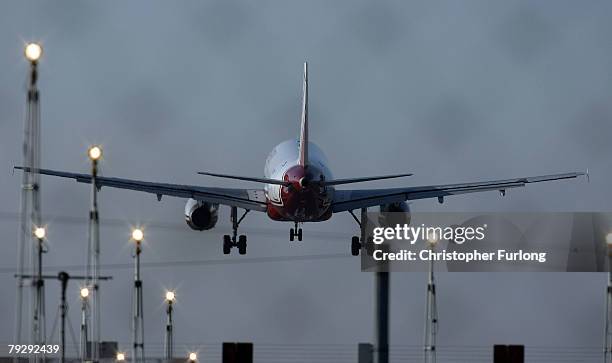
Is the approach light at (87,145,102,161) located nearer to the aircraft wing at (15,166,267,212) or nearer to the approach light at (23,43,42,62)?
the approach light at (23,43,42,62)

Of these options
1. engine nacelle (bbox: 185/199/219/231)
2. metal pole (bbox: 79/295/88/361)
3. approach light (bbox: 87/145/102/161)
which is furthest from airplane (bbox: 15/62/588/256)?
approach light (bbox: 87/145/102/161)

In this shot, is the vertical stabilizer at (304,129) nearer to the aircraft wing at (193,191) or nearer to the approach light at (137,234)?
the aircraft wing at (193,191)

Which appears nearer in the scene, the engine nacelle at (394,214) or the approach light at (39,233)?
the approach light at (39,233)

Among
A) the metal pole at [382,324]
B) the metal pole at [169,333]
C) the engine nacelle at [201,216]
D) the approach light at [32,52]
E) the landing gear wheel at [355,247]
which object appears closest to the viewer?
the approach light at [32,52]

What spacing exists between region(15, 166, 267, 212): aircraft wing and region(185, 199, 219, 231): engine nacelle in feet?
2.01

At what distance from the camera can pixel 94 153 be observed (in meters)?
64.6

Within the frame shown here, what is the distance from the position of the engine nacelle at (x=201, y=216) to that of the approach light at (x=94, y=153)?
7269 centimetres

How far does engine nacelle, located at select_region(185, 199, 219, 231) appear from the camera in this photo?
138 m

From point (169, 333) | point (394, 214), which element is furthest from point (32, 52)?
point (394, 214)

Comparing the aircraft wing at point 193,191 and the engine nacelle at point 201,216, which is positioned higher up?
the aircraft wing at point 193,191

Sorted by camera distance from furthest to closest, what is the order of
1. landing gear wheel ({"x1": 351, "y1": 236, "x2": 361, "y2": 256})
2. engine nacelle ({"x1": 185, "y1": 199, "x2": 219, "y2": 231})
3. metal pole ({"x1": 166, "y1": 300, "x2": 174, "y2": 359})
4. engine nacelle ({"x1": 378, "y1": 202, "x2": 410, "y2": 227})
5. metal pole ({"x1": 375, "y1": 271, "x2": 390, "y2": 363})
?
engine nacelle ({"x1": 185, "y1": 199, "x2": 219, "y2": 231}) < landing gear wheel ({"x1": 351, "y1": 236, "x2": 361, "y2": 256}) < engine nacelle ({"x1": 378, "y1": 202, "x2": 410, "y2": 227}) < metal pole ({"x1": 166, "y1": 300, "x2": 174, "y2": 359}) < metal pole ({"x1": 375, "y1": 271, "x2": 390, "y2": 363})

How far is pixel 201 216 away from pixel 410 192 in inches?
715

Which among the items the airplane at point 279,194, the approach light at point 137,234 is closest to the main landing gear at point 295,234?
the airplane at point 279,194

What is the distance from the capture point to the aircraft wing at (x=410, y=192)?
136500 mm
